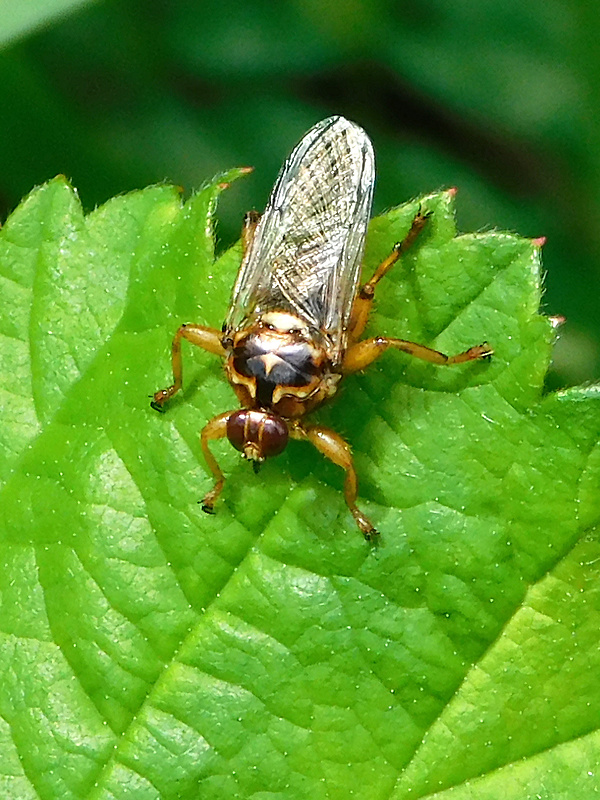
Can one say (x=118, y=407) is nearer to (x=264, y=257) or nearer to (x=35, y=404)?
(x=35, y=404)

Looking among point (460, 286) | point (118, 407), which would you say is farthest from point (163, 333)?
point (460, 286)

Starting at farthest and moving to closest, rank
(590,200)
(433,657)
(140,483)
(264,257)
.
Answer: (590,200) → (264,257) → (140,483) → (433,657)

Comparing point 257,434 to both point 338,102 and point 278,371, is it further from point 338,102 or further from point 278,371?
point 338,102

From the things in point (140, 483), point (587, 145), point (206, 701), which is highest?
point (587, 145)

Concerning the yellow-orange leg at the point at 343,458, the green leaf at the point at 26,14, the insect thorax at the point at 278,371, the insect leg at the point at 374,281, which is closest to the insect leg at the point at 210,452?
the insect thorax at the point at 278,371

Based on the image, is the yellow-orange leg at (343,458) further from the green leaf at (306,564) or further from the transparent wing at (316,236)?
the transparent wing at (316,236)

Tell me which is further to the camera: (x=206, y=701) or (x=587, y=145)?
(x=587, y=145)
